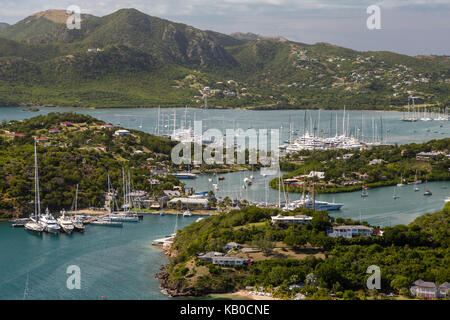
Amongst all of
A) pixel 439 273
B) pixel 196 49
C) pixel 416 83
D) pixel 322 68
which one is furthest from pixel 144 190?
pixel 196 49

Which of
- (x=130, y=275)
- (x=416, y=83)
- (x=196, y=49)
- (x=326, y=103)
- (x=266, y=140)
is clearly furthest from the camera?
(x=196, y=49)

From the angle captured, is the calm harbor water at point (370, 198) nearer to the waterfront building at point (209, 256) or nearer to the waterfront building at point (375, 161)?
the waterfront building at point (375, 161)

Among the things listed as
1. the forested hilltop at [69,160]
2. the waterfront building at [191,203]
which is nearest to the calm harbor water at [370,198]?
the waterfront building at [191,203]

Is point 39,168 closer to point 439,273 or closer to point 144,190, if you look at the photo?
point 144,190

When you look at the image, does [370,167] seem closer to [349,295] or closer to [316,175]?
Result: [316,175]

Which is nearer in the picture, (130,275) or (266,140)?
(130,275)

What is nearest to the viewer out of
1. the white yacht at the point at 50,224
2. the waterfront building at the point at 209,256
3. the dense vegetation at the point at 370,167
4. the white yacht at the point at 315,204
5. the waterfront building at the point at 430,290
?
the waterfront building at the point at 430,290
